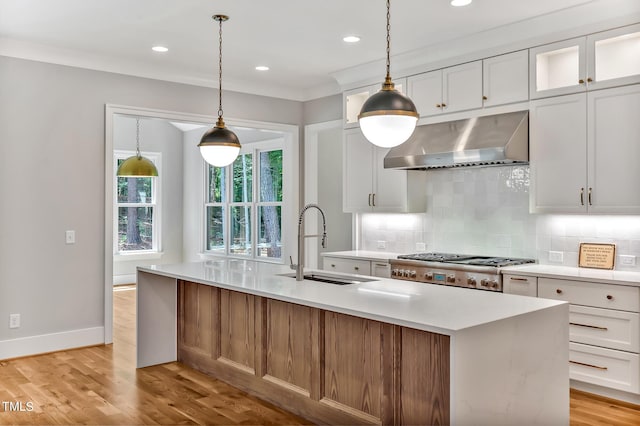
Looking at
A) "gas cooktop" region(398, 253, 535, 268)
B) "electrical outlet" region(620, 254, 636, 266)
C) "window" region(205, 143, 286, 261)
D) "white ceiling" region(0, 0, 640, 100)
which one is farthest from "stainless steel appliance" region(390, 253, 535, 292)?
"window" region(205, 143, 286, 261)

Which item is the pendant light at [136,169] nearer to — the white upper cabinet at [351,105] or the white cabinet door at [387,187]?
the white upper cabinet at [351,105]

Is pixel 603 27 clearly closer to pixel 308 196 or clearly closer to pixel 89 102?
pixel 308 196

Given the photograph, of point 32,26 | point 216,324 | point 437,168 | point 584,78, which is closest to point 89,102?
point 32,26

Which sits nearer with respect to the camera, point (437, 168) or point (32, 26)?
point (32, 26)

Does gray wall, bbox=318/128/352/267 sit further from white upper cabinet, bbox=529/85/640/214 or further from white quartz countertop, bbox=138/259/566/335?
white quartz countertop, bbox=138/259/566/335

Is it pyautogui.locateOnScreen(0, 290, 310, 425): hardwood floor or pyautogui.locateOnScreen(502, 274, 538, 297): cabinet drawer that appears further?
pyautogui.locateOnScreen(502, 274, 538, 297): cabinet drawer

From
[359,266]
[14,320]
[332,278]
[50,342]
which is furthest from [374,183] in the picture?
[14,320]

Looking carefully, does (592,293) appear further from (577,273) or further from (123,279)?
(123,279)

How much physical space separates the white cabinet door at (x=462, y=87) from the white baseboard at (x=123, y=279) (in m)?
6.40

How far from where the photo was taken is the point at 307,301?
2807 millimetres

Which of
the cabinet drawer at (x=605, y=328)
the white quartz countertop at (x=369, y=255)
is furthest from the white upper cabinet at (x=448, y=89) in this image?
the cabinet drawer at (x=605, y=328)

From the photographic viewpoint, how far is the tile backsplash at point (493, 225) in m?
4.22

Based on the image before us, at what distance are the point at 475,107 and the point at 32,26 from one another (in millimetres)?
3598

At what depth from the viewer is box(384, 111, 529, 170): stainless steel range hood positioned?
4254 millimetres
